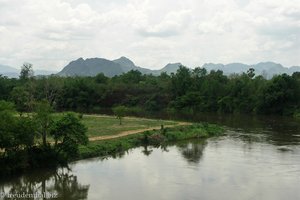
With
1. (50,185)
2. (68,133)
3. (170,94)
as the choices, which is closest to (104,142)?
(68,133)

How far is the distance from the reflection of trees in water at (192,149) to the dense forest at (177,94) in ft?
128

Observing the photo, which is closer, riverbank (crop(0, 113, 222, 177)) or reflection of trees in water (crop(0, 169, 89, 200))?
reflection of trees in water (crop(0, 169, 89, 200))

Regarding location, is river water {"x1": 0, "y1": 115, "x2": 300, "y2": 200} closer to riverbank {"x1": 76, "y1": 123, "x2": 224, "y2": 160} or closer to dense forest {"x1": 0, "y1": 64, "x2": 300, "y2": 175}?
riverbank {"x1": 76, "y1": 123, "x2": 224, "y2": 160}

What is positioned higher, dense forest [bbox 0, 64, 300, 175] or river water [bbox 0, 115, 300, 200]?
dense forest [bbox 0, 64, 300, 175]

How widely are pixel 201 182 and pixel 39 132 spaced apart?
40.2 ft

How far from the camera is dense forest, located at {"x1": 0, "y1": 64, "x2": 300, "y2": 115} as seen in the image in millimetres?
84875

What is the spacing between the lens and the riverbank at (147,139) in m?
37.4

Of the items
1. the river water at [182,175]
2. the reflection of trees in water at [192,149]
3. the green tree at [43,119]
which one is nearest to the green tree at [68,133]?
the green tree at [43,119]

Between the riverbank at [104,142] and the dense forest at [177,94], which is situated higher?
the dense forest at [177,94]

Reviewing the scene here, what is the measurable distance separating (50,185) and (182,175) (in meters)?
9.28

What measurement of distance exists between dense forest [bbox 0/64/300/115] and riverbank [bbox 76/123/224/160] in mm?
32638

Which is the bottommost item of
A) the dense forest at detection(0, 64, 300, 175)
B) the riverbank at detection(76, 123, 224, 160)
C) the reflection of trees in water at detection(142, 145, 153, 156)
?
the reflection of trees in water at detection(142, 145, 153, 156)

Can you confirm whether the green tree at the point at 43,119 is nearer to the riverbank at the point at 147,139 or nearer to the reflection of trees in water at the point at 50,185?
the reflection of trees in water at the point at 50,185

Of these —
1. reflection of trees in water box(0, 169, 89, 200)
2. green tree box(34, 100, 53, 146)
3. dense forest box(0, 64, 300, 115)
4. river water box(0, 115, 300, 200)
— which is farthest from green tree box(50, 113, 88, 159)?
dense forest box(0, 64, 300, 115)
